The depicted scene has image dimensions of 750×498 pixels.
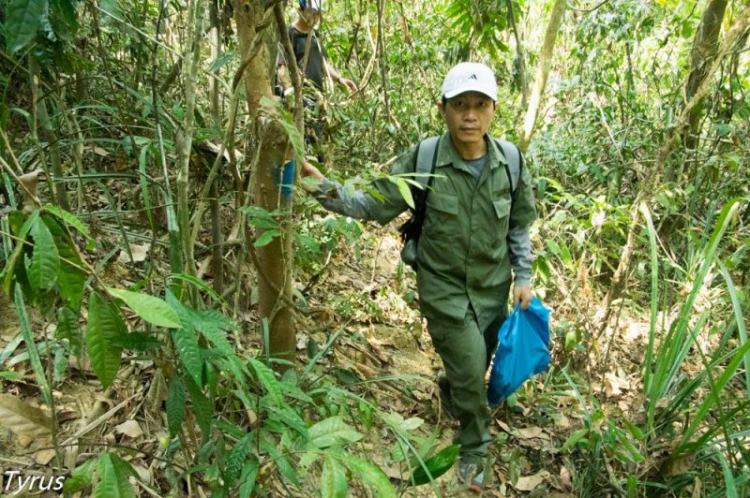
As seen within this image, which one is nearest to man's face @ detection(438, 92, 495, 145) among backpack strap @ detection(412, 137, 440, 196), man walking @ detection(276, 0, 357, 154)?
backpack strap @ detection(412, 137, 440, 196)

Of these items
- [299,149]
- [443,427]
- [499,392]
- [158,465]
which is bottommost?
[443,427]

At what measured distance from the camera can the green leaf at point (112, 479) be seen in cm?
111

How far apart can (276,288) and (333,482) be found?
2.86ft

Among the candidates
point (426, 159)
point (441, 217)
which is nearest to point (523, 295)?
point (441, 217)

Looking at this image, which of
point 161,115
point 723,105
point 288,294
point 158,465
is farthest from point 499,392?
point 723,105

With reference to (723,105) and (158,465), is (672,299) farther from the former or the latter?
(158,465)

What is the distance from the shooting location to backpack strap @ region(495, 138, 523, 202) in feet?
8.27

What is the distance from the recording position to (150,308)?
0.98m

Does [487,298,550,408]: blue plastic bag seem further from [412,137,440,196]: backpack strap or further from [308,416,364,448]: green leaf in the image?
[308,416,364,448]: green leaf

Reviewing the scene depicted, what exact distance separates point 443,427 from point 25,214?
2.34m

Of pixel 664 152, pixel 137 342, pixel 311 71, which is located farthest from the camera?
pixel 311 71

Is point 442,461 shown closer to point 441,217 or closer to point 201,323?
Answer: point 201,323

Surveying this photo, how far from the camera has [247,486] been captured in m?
1.29

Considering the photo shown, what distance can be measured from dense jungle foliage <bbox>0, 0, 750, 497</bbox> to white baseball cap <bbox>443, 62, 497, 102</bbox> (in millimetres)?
507
